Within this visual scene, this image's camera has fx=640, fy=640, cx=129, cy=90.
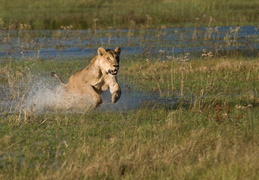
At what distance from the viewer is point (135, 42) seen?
2175cm

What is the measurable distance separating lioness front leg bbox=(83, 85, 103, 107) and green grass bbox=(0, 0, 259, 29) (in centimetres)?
1555

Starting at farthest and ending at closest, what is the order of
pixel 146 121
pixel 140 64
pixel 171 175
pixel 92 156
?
pixel 140 64 → pixel 146 121 → pixel 92 156 → pixel 171 175

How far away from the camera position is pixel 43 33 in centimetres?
2494

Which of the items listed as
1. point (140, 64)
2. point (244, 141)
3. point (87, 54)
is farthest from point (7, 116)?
point (87, 54)

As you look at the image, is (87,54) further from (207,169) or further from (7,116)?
(207,169)

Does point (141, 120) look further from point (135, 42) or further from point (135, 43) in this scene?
point (135, 42)

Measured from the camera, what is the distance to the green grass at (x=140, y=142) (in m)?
6.17

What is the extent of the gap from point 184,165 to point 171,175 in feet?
1.04

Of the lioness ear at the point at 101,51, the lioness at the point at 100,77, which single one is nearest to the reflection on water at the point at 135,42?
the lioness at the point at 100,77

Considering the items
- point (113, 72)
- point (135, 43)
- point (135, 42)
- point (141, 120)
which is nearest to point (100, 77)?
point (113, 72)

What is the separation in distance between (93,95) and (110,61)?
65 centimetres

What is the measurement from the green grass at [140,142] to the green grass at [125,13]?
16217 millimetres

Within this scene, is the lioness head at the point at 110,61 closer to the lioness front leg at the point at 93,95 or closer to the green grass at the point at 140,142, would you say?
the lioness front leg at the point at 93,95

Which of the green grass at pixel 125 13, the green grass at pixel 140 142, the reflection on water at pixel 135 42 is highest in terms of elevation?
the green grass at pixel 140 142
